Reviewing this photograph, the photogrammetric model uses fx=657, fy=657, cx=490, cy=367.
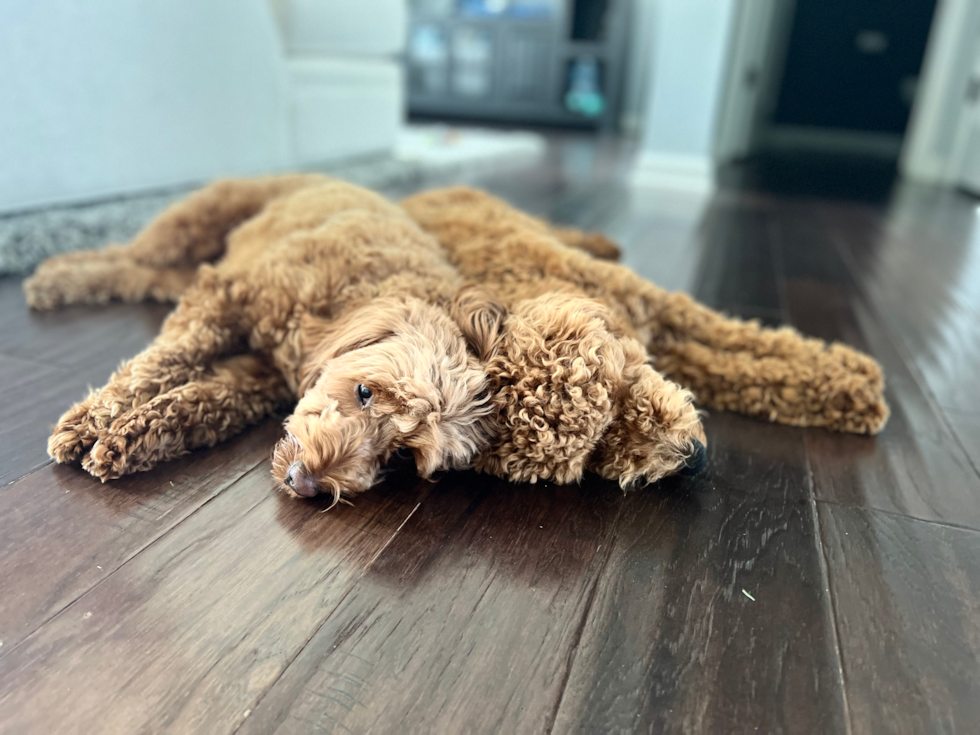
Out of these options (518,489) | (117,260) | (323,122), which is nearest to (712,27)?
(323,122)

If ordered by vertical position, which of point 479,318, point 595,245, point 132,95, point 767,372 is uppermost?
point 132,95

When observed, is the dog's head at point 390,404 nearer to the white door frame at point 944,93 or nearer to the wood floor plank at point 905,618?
the wood floor plank at point 905,618

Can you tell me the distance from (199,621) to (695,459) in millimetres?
857

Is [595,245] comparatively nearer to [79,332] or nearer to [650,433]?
[650,433]

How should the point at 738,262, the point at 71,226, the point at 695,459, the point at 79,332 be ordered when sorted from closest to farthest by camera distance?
the point at 695,459 < the point at 79,332 < the point at 71,226 < the point at 738,262

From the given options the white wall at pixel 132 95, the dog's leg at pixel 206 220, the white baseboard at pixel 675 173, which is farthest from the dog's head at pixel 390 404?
the white baseboard at pixel 675 173

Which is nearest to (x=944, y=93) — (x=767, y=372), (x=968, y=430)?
(x=968, y=430)

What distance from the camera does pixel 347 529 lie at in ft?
3.76

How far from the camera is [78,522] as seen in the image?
1.10m

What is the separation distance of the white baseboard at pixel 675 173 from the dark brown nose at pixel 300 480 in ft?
14.6

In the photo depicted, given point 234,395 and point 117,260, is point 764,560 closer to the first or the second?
point 234,395

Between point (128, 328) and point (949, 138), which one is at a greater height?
point (949, 138)

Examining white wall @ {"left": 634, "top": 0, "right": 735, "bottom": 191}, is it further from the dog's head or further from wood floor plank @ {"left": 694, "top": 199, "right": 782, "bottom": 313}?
the dog's head

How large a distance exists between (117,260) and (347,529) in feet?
5.26
